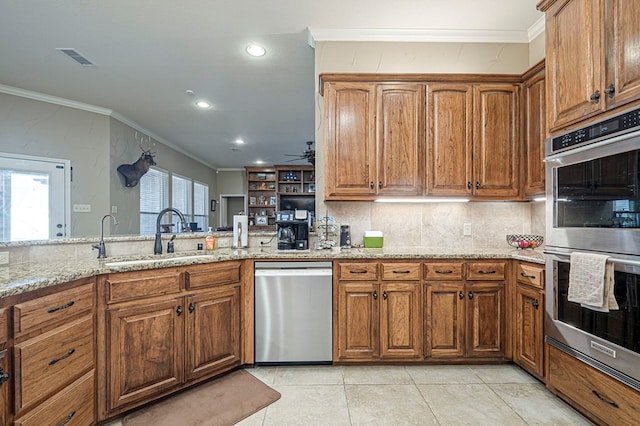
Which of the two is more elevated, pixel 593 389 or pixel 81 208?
pixel 81 208

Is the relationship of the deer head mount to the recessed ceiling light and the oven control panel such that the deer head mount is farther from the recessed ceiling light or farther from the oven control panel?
the oven control panel

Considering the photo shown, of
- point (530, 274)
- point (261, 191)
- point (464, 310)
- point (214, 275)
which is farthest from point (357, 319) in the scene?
point (261, 191)

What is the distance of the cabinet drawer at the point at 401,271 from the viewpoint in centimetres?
243

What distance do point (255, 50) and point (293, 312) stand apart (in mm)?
2641

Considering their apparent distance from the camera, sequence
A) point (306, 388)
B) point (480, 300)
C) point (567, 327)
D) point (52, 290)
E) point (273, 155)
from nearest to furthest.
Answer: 1. point (52, 290)
2. point (567, 327)
3. point (306, 388)
4. point (480, 300)
5. point (273, 155)

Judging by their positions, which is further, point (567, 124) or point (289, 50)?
point (289, 50)

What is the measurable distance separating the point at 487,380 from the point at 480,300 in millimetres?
576

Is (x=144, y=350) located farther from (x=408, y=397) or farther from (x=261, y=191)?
(x=261, y=191)

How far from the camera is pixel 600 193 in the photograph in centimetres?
167

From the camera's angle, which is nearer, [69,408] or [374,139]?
[69,408]

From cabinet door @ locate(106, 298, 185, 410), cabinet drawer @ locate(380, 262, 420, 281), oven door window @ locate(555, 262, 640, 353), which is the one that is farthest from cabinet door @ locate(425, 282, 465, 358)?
cabinet door @ locate(106, 298, 185, 410)

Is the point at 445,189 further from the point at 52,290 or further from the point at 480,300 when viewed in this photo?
the point at 52,290

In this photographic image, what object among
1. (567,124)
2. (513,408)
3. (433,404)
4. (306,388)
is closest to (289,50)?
(567,124)

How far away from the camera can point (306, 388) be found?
216cm
